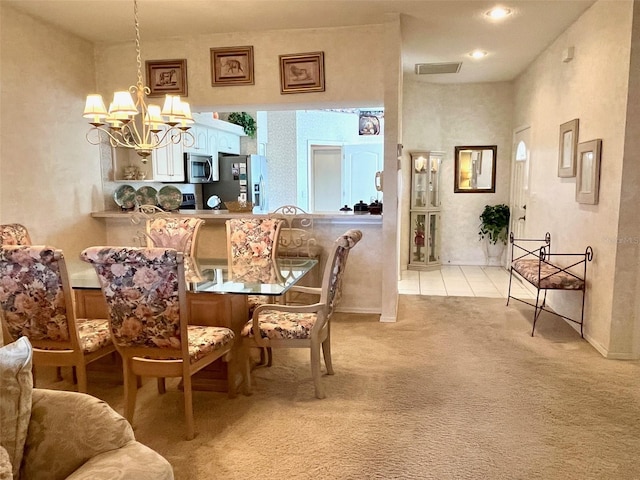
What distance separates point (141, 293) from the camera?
2.24 metres

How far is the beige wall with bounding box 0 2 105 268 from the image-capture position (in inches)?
150

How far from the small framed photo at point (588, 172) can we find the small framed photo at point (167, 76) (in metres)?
3.65

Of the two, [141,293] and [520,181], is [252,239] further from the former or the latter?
[520,181]

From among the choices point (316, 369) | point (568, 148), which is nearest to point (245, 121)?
Result: point (568, 148)

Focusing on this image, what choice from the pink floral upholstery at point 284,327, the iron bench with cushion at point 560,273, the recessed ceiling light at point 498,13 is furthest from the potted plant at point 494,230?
the pink floral upholstery at point 284,327

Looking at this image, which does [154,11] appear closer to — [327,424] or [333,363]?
[333,363]

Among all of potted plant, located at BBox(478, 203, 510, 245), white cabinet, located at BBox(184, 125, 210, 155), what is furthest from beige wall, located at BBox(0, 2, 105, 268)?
potted plant, located at BBox(478, 203, 510, 245)

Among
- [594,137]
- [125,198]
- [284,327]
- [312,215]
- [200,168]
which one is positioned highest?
[594,137]

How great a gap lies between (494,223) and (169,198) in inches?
177

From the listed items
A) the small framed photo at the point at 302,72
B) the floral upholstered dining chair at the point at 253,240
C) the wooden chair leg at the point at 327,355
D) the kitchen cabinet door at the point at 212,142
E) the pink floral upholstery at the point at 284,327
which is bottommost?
the wooden chair leg at the point at 327,355

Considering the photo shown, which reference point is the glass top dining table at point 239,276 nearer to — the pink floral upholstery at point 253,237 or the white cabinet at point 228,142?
the pink floral upholstery at point 253,237

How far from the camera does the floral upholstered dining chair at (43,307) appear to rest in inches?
91.4

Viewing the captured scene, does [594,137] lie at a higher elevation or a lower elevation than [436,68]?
lower

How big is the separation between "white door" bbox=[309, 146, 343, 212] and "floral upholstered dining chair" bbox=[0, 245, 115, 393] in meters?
6.59
